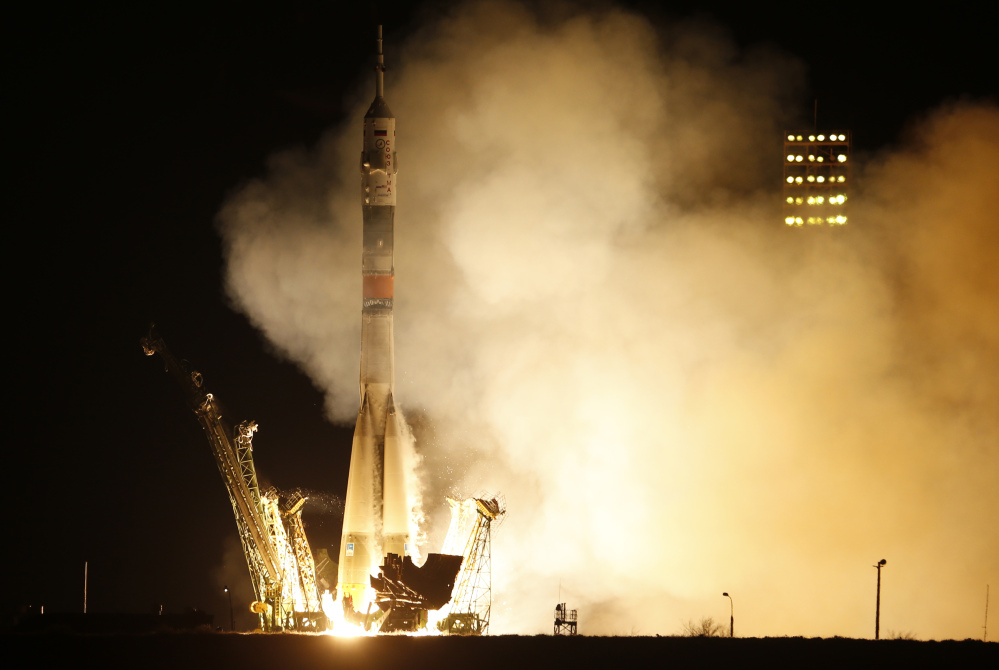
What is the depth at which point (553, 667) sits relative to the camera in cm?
3472

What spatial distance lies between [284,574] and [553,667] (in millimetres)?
14542

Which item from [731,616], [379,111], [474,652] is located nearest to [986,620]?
[731,616]

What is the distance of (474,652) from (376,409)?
33.7 feet

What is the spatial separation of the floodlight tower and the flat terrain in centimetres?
1908

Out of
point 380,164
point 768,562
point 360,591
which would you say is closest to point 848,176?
point 768,562

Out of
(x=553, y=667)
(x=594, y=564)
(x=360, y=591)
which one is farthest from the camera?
(x=594, y=564)

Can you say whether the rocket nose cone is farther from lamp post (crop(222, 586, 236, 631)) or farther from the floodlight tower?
lamp post (crop(222, 586, 236, 631))

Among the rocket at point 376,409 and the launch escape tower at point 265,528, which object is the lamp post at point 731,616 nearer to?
the rocket at point 376,409

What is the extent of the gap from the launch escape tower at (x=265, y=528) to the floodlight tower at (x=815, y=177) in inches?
855

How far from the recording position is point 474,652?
118 ft

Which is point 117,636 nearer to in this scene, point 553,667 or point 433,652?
point 433,652

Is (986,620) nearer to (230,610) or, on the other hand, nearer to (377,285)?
(377,285)

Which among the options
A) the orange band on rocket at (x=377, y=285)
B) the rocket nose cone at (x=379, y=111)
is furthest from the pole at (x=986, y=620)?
the rocket nose cone at (x=379, y=111)

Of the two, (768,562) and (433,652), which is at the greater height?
(768,562)
